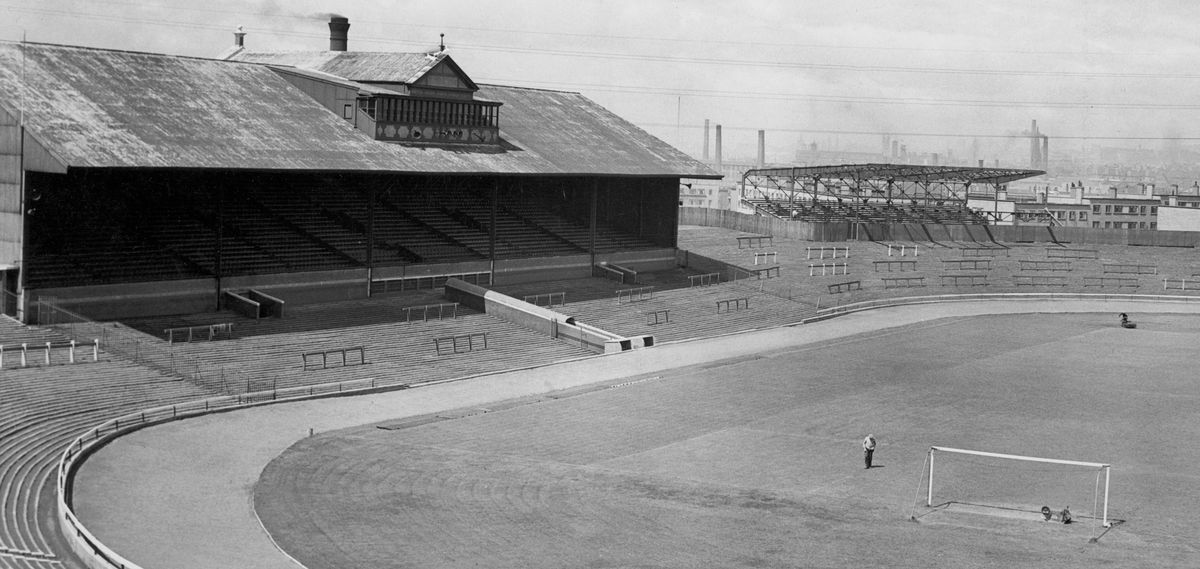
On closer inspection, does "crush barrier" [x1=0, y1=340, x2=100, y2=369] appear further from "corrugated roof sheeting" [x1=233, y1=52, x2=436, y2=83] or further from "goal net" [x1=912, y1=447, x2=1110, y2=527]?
"goal net" [x1=912, y1=447, x2=1110, y2=527]

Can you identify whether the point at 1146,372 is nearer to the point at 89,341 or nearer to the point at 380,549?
the point at 380,549

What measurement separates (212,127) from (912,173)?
60.1 meters

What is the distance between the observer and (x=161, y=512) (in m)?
33.8

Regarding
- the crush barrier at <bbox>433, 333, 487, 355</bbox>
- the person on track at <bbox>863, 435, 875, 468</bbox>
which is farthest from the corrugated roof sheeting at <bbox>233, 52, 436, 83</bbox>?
the person on track at <bbox>863, 435, 875, 468</bbox>

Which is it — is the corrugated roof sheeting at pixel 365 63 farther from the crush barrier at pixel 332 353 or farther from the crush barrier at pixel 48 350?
the crush barrier at pixel 48 350

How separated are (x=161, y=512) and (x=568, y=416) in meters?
17.5

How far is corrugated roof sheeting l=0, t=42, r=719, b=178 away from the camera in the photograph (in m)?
52.4

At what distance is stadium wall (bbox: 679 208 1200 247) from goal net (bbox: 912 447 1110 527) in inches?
2225

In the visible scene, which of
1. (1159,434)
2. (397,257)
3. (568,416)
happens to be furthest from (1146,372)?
(397,257)

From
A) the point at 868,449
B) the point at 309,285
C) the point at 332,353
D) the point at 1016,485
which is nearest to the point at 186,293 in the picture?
the point at 309,285

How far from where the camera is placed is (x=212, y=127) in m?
58.5

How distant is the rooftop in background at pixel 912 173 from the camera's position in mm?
98438

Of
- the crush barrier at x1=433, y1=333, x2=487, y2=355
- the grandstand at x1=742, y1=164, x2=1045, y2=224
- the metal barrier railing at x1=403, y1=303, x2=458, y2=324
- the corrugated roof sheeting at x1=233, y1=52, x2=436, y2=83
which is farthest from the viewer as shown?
the grandstand at x1=742, y1=164, x2=1045, y2=224

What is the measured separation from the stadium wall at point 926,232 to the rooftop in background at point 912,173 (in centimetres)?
388
